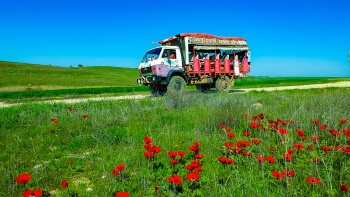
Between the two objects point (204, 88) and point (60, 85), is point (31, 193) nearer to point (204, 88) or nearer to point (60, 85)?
point (204, 88)

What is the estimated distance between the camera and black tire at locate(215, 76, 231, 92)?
1568 centimetres

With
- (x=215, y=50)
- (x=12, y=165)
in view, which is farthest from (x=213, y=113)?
(x=215, y=50)

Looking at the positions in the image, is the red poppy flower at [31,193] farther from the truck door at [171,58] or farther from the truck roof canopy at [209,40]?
the truck roof canopy at [209,40]

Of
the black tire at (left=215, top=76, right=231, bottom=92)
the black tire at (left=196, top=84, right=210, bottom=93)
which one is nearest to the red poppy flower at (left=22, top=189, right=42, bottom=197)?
the black tire at (left=215, top=76, right=231, bottom=92)

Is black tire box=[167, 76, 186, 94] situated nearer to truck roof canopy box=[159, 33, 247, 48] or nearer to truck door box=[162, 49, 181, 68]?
truck door box=[162, 49, 181, 68]

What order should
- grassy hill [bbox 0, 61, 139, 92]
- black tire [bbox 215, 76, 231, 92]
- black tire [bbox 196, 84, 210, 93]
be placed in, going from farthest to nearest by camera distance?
1. grassy hill [bbox 0, 61, 139, 92]
2. black tire [bbox 196, 84, 210, 93]
3. black tire [bbox 215, 76, 231, 92]

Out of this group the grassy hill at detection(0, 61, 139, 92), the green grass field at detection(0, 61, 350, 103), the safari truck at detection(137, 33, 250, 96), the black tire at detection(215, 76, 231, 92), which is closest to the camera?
the safari truck at detection(137, 33, 250, 96)

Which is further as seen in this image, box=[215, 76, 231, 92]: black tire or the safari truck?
box=[215, 76, 231, 92]: black tire

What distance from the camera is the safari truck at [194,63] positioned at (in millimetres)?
13273

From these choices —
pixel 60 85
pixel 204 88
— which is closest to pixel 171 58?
pixel 204 88

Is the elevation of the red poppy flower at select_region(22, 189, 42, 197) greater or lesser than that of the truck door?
lesser

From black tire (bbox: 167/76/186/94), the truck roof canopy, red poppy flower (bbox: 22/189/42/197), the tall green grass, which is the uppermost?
the truck roof canopy

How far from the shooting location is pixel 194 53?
14.6m

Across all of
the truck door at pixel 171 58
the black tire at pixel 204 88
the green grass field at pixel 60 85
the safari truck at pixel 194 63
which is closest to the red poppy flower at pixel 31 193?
the green grass field at pixel 60 85
